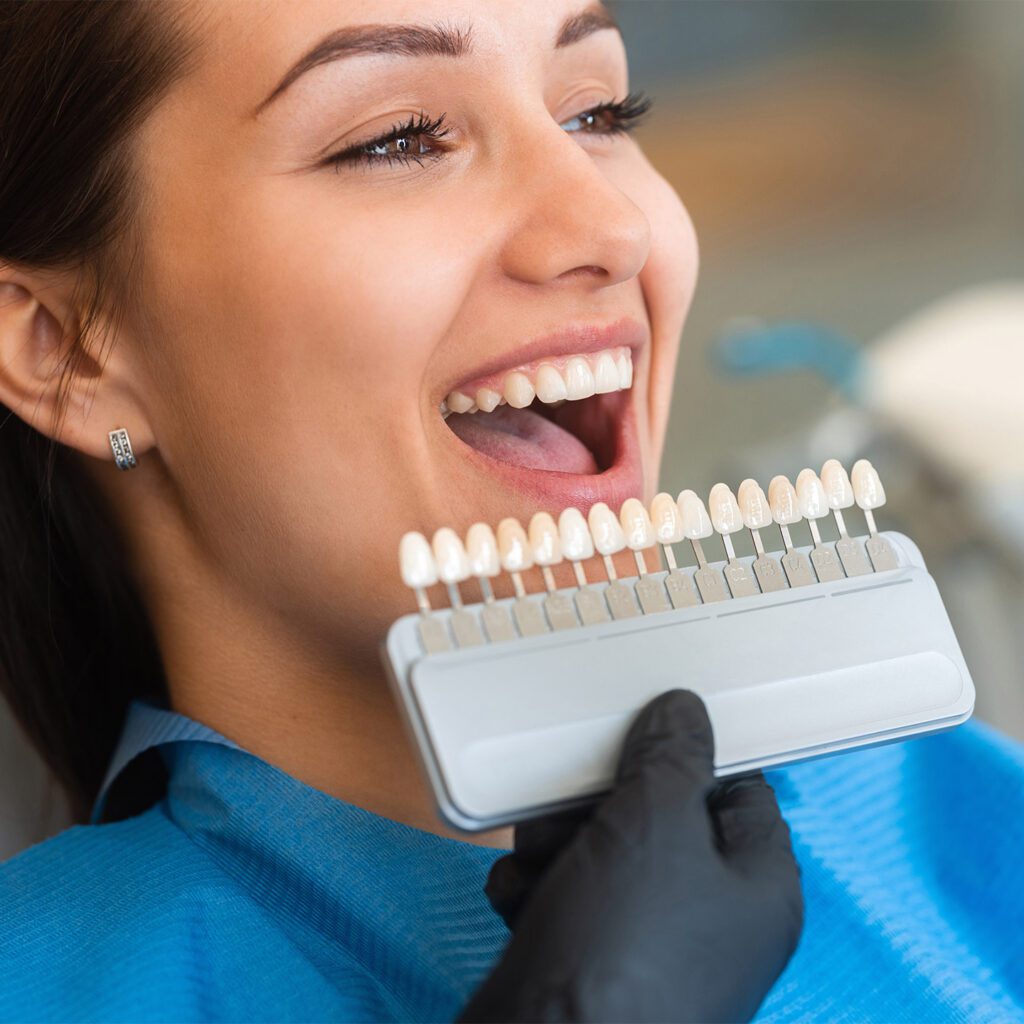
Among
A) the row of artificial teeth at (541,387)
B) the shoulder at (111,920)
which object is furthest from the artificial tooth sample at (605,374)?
the shoulder at (111,920)

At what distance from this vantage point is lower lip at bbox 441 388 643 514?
3.26 feet

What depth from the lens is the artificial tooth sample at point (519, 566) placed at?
82 centimetres

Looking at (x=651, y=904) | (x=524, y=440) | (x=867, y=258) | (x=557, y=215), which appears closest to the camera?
(x=651, y=904)

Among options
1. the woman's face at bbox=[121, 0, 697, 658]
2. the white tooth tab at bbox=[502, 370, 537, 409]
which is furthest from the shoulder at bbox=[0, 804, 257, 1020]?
the white tooth tab at bbox=[502, 370, 537, 409]

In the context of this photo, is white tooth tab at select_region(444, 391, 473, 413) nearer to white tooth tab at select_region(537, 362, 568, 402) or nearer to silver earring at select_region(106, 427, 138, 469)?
white tooth tab at select_region(537, 362, 568, 402)

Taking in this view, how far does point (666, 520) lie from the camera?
0.90 meters

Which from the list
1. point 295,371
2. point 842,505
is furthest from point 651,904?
point 295,371

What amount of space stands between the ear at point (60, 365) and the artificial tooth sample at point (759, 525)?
462 millimetres

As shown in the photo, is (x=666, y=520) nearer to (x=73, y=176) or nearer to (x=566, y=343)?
(x=566, y=343)

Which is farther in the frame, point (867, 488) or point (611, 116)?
point (611, 116)

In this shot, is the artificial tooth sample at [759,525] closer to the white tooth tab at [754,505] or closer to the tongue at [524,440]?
the white tooth tab at [754,505]

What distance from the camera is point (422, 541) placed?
2.69ft

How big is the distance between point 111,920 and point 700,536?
0.52m

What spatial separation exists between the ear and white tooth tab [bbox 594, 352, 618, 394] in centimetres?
35
